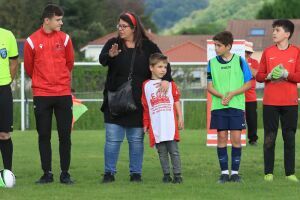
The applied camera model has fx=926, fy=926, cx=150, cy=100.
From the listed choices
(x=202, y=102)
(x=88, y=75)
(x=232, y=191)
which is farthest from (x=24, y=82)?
(x=232, y=191)

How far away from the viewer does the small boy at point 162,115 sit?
427 inches

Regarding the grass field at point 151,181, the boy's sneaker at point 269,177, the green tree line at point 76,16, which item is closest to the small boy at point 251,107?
the grass field at point 151,181

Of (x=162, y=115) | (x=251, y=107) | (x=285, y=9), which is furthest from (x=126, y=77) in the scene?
(x=285, y=9)

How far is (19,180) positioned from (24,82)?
13583mm

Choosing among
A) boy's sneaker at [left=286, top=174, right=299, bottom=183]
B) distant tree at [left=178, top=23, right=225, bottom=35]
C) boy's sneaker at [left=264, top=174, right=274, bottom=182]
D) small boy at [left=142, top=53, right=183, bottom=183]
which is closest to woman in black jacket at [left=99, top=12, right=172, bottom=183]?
small boy at [left=142, top=53, right=183, bottom=183]

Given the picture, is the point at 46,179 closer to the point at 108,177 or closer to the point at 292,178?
the point at 108,177

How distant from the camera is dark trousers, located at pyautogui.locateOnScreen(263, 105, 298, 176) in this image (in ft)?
36.7

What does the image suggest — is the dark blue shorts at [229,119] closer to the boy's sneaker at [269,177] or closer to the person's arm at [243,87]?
the person's arm at [243,87]

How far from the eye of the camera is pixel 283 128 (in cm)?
1131

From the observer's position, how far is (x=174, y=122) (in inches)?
429

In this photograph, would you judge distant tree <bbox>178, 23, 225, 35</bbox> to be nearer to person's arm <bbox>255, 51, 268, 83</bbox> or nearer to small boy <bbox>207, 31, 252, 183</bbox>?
person's arm <bbox>255, 51, 268, 83</bbox>

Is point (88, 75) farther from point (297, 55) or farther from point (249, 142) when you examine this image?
point (297, 55)

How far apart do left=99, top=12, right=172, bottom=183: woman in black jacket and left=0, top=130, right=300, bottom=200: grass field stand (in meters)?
0.32

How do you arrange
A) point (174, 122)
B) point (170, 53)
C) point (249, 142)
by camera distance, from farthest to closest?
point (170, 53) < point (249, 142) < point (174, 122)
